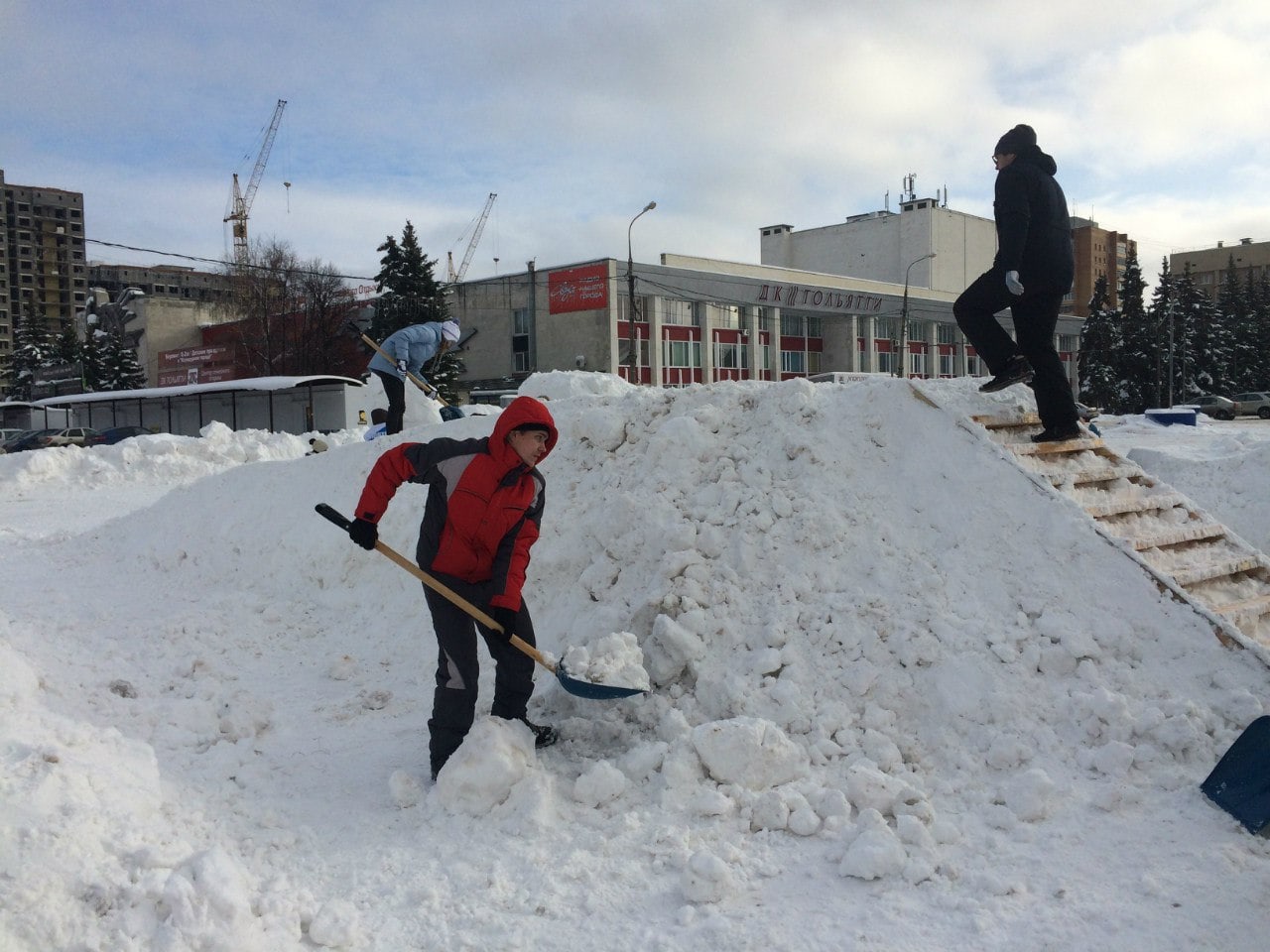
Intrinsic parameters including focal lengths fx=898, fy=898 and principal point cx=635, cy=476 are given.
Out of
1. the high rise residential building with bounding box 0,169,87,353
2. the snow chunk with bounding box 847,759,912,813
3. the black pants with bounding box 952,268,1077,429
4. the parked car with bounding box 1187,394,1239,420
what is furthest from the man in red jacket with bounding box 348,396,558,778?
the high rise residential building with bounding box 0,169,87,353

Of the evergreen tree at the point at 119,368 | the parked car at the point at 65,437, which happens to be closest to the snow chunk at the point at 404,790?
the parked car at the point at 65,437

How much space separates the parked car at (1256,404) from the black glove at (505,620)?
40329mm

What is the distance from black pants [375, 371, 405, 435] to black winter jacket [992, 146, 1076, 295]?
5759mm

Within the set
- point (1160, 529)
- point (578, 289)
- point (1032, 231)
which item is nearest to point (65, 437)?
point (578, 289)

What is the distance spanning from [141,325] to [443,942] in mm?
53916

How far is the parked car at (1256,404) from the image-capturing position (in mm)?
35500

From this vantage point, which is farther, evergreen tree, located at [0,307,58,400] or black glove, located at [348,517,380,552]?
evergreen tree, located at [0,307,58,400]

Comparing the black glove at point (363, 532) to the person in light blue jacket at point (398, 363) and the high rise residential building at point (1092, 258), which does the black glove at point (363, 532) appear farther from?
the high rise residential building at point (1092, 258)

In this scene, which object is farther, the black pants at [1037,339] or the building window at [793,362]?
the building window at [793,362]

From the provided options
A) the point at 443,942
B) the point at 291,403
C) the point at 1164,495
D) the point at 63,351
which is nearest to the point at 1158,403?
the point at 291,403

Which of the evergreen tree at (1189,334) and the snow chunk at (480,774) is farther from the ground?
the evergreen tree at (1189,334)

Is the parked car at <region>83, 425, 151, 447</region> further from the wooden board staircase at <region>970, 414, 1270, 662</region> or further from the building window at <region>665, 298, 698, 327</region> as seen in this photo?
the wooden board staircase at <region>970, 414, 1270, 662</region>

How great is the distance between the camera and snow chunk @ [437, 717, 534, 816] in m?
3.21

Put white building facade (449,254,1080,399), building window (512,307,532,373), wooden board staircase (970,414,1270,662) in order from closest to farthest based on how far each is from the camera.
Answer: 1. wooden board staircase (970,414,1270,662)
2. white building facade (449,254,1080,399)
3. building window (512,307,532,373)
